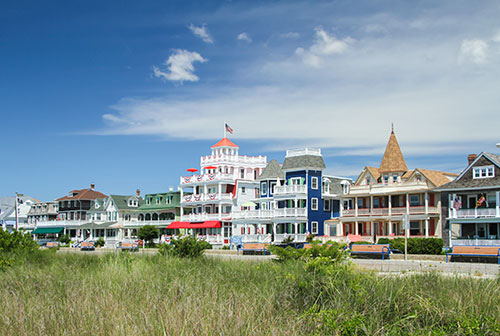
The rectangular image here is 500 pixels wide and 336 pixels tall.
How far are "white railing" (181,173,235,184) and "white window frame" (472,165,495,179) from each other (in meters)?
31.0

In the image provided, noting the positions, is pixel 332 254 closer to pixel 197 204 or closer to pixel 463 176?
pixel 463 176

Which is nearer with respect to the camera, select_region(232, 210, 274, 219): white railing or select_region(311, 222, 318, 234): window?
select_region(311, 222, 318, 234): window

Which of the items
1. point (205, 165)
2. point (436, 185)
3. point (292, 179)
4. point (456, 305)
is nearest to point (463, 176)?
point (436, 185)

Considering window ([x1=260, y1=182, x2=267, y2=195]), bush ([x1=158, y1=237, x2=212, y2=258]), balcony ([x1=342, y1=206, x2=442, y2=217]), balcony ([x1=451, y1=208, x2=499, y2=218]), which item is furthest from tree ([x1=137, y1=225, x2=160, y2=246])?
bush ([x1=158, y1=237, x2=212, y2=258])

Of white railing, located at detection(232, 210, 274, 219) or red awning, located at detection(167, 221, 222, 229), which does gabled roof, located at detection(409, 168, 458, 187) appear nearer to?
white railing, located at detection(232, 210, 274, 219)

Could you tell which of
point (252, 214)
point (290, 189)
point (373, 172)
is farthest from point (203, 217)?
point (373, 172)

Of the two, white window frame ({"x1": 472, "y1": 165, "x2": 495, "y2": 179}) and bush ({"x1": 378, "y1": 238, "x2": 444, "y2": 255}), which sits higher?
white window frame ({"x1": 472, "y1": 165, "x2": 495, "y2": 179})

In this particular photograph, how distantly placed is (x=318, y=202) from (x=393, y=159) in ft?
29.9

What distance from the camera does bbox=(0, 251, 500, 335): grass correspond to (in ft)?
28.5

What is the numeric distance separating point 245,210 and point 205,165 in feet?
38.8

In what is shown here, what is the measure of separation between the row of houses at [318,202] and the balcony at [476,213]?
0.27ft

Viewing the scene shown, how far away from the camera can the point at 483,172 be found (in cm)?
4741

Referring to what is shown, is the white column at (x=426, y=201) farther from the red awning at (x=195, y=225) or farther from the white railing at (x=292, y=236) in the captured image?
the red awning at (x=195, y=225)

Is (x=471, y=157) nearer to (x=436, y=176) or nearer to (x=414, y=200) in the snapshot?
(x=436, y=176)
